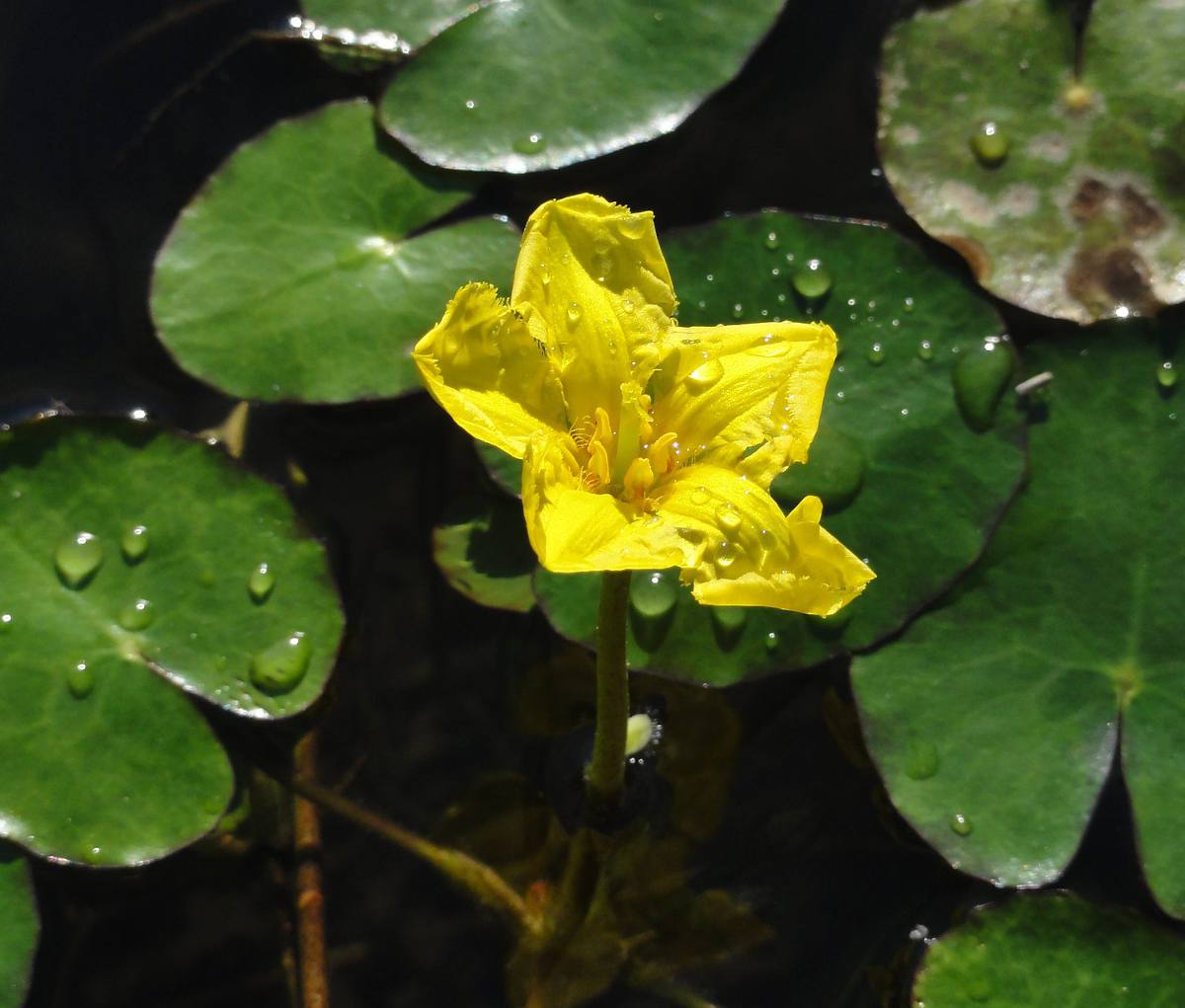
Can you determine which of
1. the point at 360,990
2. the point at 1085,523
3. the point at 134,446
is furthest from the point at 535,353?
the point at 360,990

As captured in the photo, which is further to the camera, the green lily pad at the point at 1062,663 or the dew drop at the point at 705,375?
the green lily pad at the point at 1062,663

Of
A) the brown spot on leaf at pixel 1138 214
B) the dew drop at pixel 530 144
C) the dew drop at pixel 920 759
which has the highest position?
the dew drop at pixel 530 144

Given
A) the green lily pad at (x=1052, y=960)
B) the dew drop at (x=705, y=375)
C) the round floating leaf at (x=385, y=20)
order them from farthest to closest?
the round floating leaf at (x=385, y=20) < the green lily pad at (x=1052, y=960) < the dew drop at (x=705, y=375)

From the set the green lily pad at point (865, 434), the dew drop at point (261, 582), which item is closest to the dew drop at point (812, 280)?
the green lily pad at point (865, 434)

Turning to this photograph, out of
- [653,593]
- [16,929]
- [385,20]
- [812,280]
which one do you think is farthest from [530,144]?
[16,929]

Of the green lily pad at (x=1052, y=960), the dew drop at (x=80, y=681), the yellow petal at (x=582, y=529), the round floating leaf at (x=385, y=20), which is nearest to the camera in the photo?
the yellow petal at (x=582, y=529)

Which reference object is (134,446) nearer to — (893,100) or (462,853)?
(462,853)

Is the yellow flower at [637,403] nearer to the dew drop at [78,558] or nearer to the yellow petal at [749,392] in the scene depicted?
the yellow petal at [749,392]

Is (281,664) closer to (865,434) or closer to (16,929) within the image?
(16,929)
